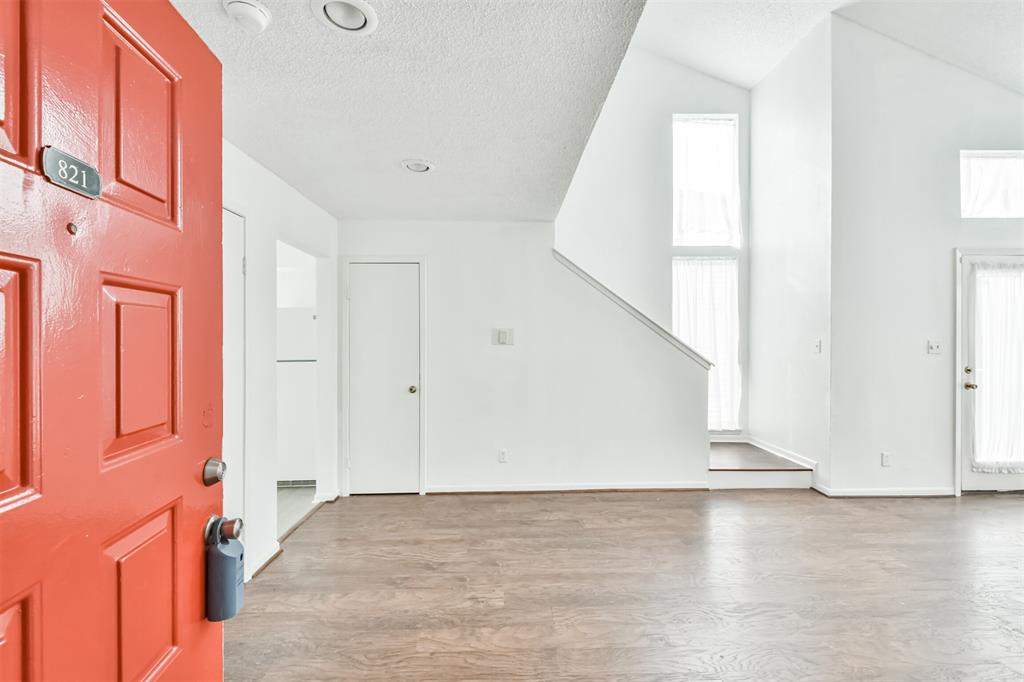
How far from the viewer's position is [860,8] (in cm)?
411

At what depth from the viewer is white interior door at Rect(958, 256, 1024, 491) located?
4219 mm

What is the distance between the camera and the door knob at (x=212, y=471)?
37.0 inches

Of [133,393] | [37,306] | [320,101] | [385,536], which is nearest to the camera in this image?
[37,306]

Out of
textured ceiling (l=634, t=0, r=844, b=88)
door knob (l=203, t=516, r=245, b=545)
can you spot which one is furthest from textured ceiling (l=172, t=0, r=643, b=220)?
textured ceiling (l=634, t=0, r=844, b=88)

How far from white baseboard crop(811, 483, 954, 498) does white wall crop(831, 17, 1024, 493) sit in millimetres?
16

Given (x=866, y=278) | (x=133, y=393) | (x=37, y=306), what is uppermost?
(x=866, y=278)

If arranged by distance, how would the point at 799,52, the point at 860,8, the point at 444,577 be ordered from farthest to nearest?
the point at 799,52 < the point at 860,8 < the point at 444,577

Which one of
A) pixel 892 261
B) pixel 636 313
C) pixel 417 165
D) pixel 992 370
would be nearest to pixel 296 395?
pixel 417 165

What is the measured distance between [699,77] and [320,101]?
4999 mm

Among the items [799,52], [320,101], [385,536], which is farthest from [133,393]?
[799,52]

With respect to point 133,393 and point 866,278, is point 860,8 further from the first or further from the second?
point 133,393

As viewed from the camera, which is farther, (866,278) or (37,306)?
(866,278)

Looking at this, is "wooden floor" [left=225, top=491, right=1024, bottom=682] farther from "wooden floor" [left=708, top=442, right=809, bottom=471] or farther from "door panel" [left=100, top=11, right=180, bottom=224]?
"door panel" [left=100, top=11, right=180, bottom=224]

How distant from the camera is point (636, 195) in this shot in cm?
557
